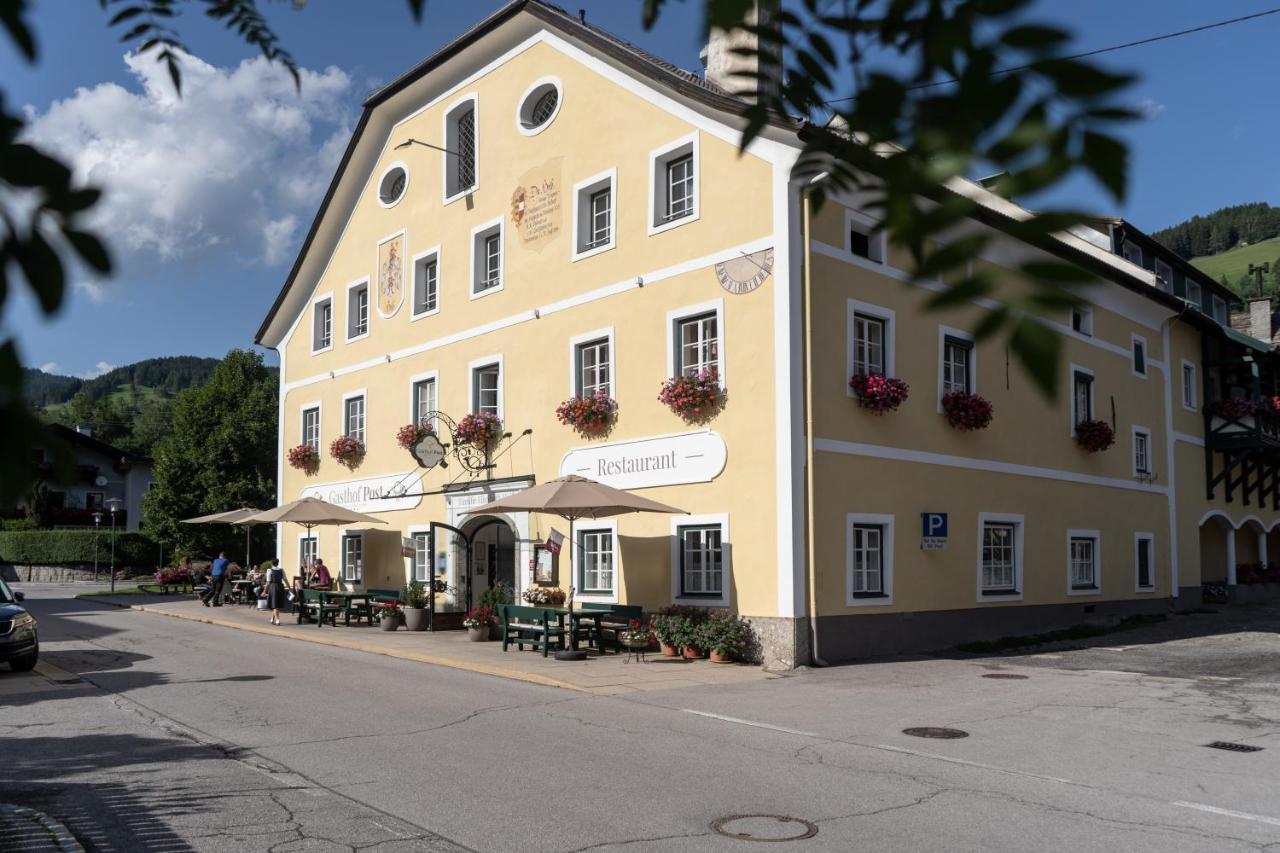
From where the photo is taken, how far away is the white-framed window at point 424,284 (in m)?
25.0

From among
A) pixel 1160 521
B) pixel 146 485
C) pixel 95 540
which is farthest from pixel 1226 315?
pixel 146 485

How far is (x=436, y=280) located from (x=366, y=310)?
368 centimetres

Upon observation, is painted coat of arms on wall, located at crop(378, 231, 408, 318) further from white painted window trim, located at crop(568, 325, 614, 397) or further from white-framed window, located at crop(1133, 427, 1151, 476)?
white-framed window, located at crop(1133, 427, 1151, 476)

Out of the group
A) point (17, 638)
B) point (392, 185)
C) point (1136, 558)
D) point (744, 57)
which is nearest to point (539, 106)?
point (392, 185)

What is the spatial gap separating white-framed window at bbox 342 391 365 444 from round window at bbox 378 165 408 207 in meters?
4.82

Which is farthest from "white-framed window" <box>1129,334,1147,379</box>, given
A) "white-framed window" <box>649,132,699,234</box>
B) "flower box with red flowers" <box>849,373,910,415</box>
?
"white-framed window" <box>649,132,699,234</box>

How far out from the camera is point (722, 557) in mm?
17062

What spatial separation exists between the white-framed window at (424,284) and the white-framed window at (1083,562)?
14.7m

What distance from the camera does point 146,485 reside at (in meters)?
74.4

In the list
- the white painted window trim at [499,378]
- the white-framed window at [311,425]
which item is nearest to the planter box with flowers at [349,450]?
the white-framed window at [311,425]

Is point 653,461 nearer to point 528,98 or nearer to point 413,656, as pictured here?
point 413,656

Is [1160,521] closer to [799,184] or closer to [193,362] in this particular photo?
[799,184]

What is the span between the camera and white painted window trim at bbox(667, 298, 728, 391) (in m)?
17.4

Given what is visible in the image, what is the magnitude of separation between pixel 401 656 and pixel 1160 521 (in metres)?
18.0
